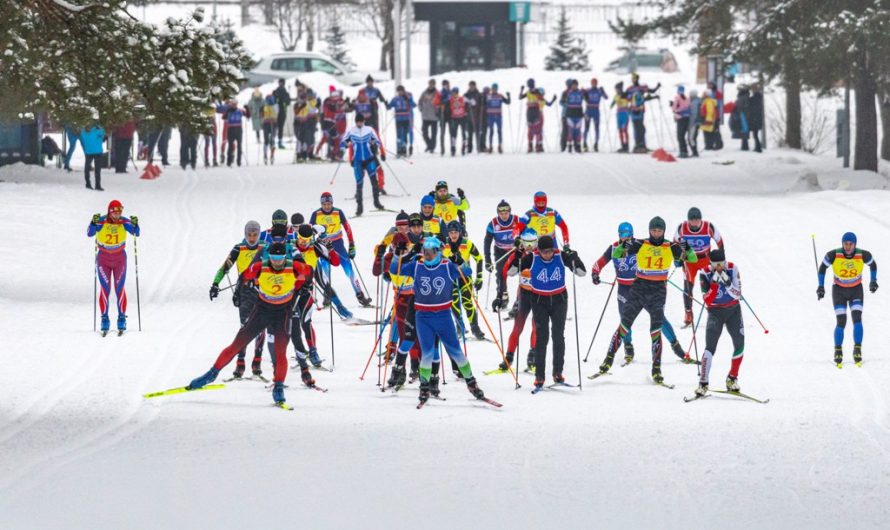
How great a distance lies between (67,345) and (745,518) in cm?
1075

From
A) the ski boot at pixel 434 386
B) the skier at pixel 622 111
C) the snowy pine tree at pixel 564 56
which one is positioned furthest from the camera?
the snowy pine tree at pixel 564 56

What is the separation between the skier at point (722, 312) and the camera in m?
15.6

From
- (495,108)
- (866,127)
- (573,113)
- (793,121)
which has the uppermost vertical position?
(495,108)

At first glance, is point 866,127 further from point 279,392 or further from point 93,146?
point 279,392

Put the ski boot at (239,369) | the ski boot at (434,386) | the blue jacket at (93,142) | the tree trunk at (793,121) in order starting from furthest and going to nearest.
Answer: the tree trunk at (793,121), the blue jacket at (93,142), the ski boot at (239,369), the ski boot at (434,386)

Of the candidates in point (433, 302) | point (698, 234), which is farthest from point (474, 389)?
point (698, 234)

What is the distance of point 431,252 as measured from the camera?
15172mm

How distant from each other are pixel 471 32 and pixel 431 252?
36.4 m

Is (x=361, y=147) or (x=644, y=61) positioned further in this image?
(x=644, y=61)

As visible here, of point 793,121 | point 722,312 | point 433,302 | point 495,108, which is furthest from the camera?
point 793,121

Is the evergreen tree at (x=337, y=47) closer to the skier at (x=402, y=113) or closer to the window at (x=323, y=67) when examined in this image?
the window at (x=323, y=67)

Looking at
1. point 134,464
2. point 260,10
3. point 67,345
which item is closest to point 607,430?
point 134,464

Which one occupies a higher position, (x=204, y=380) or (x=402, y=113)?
(x=402, y=113)

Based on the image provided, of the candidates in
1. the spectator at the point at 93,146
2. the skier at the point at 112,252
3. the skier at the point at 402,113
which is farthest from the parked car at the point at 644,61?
the skier at the point at 112,252
